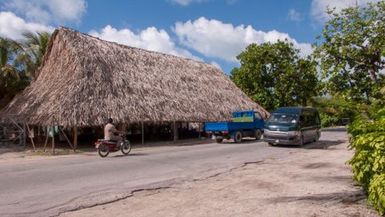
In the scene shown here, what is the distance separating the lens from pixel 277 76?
43.2 meters

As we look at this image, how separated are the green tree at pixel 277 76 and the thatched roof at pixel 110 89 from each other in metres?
9.32

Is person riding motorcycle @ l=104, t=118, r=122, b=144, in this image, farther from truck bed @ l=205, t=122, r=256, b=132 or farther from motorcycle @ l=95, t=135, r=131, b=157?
truck bed @ l=205, t=122, r=256, b=132

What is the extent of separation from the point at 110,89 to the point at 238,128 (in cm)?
818

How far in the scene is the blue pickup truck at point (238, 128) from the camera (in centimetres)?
2561

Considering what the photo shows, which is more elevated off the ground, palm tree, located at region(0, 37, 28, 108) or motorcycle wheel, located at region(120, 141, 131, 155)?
palm tree, located at region(0, 37, 28, 108)

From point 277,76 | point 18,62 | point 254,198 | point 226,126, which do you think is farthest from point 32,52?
point 254,198

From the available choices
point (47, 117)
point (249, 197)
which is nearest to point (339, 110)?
point (249, 197)

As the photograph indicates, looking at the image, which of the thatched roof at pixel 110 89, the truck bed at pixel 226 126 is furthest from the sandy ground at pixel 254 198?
the truck bed at pixel 226 126

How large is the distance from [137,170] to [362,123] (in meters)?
7.51

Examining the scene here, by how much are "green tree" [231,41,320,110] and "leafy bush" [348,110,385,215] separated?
35.1 meters

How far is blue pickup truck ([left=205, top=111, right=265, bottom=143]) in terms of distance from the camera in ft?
84.0

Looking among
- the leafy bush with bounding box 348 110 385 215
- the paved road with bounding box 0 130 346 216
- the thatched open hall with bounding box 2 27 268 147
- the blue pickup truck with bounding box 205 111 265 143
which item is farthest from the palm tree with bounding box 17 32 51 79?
the leafy bush with bounding box 348 110 385 215

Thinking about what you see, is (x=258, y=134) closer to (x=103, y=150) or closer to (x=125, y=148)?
(x=125, y=148)

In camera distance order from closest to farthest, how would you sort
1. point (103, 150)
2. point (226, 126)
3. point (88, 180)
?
point (88, 180) < point (103, 150) < point (226, 126)
